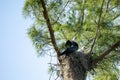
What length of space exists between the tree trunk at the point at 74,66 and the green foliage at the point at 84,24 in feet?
1.39

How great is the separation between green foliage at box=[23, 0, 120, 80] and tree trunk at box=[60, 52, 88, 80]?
1.39ft

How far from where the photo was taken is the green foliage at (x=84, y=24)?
305 cm

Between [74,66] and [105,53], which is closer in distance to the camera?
[74,66]

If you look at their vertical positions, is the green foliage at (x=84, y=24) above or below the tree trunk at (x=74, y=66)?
above

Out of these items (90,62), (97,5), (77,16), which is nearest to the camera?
(90,62)

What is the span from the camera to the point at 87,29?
345 cm

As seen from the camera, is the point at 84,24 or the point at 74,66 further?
the point at 84,24

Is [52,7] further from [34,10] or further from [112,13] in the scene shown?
Answer: [112,13]

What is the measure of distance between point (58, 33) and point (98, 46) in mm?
689

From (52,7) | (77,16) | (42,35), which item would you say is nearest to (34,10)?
(52,7)

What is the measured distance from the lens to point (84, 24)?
3354mm

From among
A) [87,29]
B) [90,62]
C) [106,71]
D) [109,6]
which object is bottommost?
[106,71]

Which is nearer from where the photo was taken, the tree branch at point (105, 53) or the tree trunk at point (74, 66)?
the tree trunk at point (74, 66)

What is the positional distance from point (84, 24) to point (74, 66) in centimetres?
83
